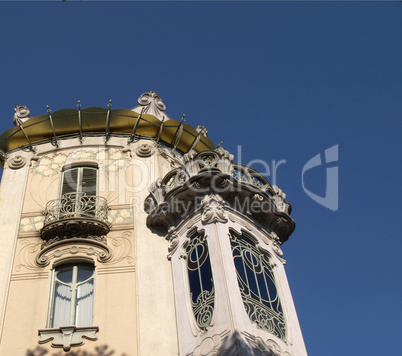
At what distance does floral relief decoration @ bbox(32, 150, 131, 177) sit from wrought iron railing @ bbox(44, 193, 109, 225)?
177 centimetres

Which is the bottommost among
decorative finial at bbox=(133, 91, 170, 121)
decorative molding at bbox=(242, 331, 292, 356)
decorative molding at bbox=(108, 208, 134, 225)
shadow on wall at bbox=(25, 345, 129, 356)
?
decorative molding at bbox=(242, 331, 292, 356)

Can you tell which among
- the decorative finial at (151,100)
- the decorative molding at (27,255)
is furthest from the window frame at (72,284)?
the decorative finial at (151,100)

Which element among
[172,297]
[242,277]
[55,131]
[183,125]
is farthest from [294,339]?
[55,131]

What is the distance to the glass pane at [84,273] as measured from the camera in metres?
16.1

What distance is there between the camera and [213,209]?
1627 cm

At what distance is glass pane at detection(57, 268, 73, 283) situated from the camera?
16.1 metres

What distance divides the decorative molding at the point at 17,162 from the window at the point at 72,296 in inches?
198

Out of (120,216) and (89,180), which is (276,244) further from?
(89,180)

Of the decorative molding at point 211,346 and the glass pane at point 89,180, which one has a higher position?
the glass pane at point 89,180

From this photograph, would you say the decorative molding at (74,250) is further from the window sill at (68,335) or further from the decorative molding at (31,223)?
the window sill at (68,335)

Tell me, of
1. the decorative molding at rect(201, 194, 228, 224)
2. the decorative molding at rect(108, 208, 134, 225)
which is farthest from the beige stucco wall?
the decorative molding at rect(201, 194, 228, 224)

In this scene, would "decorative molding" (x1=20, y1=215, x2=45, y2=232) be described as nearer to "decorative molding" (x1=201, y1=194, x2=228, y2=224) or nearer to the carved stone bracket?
the carved stone bracket

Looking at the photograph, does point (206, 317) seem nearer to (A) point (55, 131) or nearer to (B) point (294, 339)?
(B) point (294, 339)

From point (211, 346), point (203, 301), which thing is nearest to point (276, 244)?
point (203, 301)
